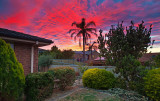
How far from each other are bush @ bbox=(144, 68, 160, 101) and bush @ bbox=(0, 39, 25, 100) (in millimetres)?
4697

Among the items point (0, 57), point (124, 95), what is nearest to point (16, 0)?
point (0, 57)

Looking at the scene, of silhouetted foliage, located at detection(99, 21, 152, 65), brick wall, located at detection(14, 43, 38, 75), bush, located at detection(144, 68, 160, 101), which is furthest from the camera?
brick wall, located at detection(14, 43, 38, 75)

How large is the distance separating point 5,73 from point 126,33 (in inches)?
218

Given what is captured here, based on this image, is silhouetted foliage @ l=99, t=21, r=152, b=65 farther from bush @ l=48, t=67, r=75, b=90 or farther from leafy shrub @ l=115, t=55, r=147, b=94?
bush @ l=48, t=67, r=75, b=90

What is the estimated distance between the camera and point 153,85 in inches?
154

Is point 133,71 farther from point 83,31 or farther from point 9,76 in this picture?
point 83,31

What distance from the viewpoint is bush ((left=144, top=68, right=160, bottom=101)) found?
381 cm

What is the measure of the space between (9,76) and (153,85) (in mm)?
4935

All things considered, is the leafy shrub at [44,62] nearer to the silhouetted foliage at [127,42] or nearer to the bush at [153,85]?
the silhouetted foliage at [127,42]

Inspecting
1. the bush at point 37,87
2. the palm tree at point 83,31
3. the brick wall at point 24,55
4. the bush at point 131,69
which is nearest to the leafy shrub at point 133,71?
the bush at point 131,69

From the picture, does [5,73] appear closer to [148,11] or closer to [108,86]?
[108,86]

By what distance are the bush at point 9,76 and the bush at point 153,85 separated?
4.70 metres

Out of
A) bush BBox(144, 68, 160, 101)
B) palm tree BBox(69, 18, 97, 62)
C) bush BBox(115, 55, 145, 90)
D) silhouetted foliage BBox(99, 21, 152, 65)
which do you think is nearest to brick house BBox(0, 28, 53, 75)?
silhouetted foliage BBox(99, 21, 152, 65)

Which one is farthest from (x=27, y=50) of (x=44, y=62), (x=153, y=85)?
(x=44, y=62)
